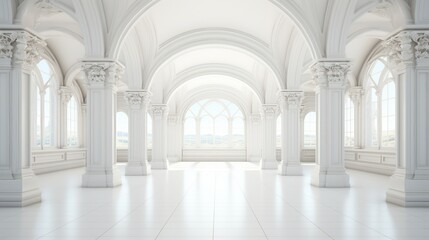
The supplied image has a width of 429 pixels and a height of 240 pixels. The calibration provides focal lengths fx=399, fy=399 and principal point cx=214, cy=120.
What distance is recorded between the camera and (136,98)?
17.4 metres

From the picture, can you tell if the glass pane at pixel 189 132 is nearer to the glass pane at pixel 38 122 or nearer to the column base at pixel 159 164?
the column base at pixel 159 164

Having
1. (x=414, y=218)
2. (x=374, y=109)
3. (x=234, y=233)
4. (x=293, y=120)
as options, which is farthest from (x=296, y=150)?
(x=234, y=233)

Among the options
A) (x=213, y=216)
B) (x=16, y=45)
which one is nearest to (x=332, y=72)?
(x=213, y=216)

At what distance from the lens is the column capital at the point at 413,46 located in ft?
28.4

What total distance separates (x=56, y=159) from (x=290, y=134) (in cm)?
1178

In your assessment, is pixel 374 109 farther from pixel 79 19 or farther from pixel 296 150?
pixel 79 19

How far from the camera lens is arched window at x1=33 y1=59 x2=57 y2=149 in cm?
1975

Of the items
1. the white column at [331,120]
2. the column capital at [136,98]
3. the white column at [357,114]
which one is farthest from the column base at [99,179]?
the white column at [357,114]

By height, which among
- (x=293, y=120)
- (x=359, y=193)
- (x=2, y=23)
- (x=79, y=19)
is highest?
(x=79, y=19)

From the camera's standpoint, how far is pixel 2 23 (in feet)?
28.8

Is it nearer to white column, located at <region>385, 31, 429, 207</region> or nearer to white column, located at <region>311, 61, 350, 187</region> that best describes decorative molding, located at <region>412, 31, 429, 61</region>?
white column, located at <region>385, 31, 429, 207</region>

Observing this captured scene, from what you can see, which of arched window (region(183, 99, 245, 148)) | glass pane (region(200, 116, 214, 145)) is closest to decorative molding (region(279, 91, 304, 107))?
arched window (region(183, 99, 245, 148))

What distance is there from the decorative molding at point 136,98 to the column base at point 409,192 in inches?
447

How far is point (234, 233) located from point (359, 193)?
6.00 metres
